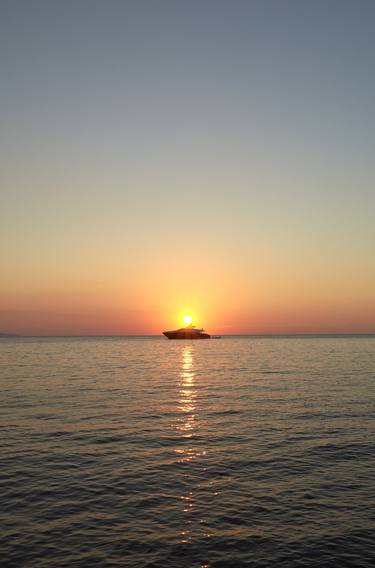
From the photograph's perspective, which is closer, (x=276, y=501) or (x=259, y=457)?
(x=276, y=501)

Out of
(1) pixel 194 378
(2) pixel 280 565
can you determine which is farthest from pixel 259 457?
(1) pixel 194 378

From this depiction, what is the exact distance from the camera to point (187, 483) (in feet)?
66.3

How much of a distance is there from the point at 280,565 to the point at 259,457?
1080cm

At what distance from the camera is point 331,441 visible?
2739cm

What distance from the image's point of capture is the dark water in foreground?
46.4 ft

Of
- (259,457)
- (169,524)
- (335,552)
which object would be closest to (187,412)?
(259,457)

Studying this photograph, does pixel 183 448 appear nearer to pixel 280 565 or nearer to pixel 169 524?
pixel 169 524

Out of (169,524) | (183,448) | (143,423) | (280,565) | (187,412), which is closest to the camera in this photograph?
(280,565)

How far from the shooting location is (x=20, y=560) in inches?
526

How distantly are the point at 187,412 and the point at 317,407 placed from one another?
11476 millimetres

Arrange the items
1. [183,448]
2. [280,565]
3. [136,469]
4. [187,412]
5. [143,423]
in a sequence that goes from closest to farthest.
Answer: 1. [280,565]
2. [136,469]
3. [183,448]
4. [143,423]
5. [187,412]

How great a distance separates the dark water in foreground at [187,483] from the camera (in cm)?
1414

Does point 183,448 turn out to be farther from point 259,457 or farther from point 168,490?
point 168,490

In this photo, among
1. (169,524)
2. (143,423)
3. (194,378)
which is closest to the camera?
(169,524)
